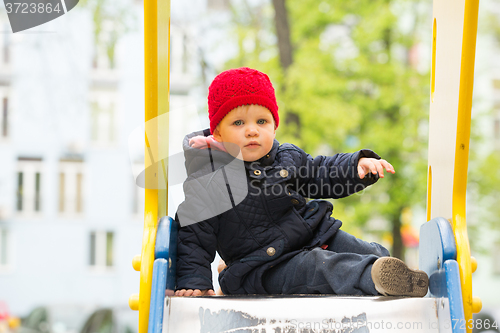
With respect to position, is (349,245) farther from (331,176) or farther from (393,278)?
(393,278)

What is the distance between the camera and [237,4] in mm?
8898

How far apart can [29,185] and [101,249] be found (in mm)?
2280

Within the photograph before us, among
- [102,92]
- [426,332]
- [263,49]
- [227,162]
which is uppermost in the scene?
[102,92]

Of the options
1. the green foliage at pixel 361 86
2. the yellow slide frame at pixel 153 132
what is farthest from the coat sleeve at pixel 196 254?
the green foliage at pixel 361 86

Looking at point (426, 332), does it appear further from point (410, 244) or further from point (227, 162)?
point (410, 244)

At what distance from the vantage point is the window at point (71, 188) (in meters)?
12.6

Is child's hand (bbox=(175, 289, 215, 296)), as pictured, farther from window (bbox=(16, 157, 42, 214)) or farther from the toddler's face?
window (bbox=(16, 157, 42, 214))

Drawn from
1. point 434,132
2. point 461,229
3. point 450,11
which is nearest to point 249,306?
point 461,229

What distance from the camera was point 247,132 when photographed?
169 centimetres

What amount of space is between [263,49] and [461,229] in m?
6.88

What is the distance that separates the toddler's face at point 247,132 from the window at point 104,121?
1112 centimetres

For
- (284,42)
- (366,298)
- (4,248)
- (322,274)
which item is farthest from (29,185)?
(366,298)

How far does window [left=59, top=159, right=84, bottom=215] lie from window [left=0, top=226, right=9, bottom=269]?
4.83 feet

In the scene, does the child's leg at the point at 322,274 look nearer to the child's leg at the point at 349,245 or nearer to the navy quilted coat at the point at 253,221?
the navy quilted coat at the point at 253,221
